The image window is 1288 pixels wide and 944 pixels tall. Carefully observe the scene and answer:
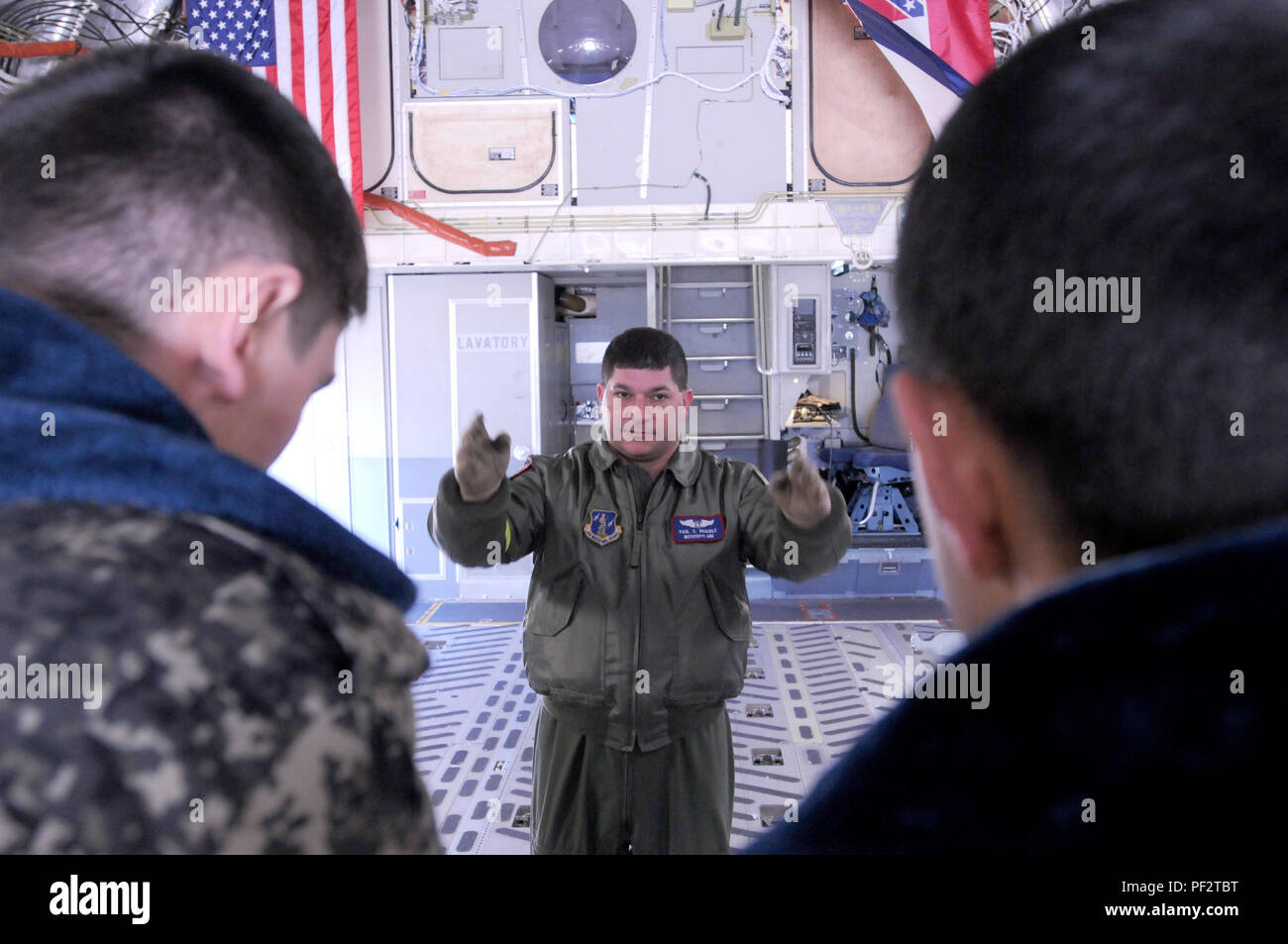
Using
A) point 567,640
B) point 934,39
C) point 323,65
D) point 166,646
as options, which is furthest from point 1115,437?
point 323,65

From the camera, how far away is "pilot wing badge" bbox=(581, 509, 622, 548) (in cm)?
266

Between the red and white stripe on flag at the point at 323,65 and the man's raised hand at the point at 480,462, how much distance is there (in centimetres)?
459

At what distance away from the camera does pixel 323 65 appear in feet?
20.1

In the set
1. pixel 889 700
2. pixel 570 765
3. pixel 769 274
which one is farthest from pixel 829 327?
pixel 570 765

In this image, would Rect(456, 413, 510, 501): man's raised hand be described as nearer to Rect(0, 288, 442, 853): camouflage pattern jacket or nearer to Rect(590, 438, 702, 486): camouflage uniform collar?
Rect(590, 438, 702, 486): camouflage uniform collar

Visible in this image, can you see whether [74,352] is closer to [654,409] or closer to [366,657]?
[366,657]

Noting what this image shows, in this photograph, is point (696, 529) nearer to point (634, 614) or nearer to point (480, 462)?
point (634, 614)

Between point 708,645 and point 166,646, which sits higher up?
point 166,646

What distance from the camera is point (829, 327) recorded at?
7.81m

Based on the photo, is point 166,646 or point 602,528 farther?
point 602,528

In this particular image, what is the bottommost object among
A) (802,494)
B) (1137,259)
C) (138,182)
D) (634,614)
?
(634,614)

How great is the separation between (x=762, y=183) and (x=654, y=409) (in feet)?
15.4

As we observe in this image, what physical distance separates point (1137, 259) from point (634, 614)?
2146mm

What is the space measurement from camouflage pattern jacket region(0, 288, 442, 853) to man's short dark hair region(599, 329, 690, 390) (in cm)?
219
